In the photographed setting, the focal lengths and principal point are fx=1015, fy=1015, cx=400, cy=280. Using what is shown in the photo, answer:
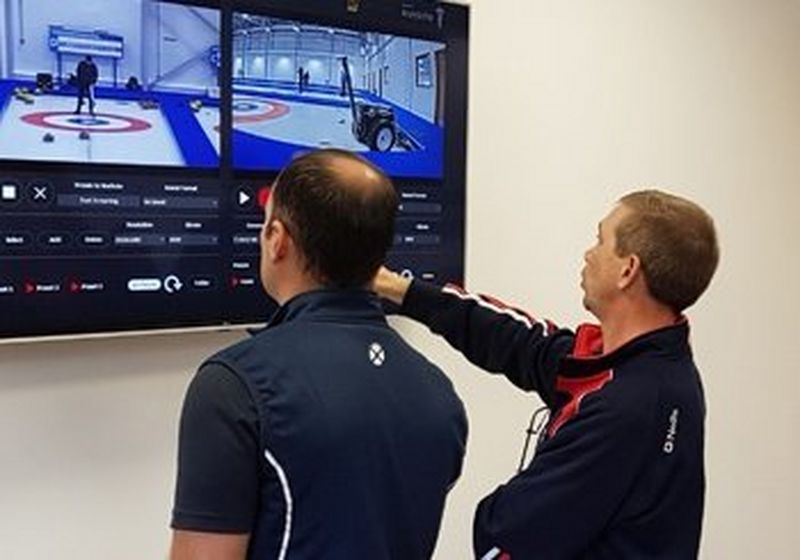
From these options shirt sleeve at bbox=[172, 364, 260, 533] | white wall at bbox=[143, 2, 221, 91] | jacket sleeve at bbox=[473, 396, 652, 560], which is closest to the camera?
shirt sleeve at bbox=[172, 364, 260, 533]

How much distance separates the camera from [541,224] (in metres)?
3.02

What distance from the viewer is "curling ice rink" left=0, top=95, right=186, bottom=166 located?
74.7 inches

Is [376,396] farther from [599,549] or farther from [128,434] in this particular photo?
[128,434]

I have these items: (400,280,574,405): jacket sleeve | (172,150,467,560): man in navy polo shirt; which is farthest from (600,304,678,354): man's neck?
(172,150,467,560): man in navy polo shirt

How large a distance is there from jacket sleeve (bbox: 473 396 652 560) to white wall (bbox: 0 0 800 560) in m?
0.84

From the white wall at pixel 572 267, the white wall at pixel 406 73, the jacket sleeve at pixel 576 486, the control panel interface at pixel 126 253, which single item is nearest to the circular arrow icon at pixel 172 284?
the control panel interface at pixel 126 253

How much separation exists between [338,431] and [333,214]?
1.04 feet

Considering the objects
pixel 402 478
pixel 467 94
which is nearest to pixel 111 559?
pixel 402 478

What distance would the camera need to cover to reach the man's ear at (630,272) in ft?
6.36

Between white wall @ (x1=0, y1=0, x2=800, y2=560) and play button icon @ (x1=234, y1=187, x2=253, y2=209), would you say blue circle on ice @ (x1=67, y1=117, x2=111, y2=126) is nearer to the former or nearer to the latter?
play button icon @ (x1=234, y1=187, x2=253, y2=209)

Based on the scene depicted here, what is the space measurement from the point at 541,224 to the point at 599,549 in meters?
1.31

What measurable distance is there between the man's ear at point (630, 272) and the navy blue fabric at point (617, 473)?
11 cm

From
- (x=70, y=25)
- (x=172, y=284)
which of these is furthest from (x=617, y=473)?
(x=70, y=25)

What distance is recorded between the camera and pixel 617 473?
1825mm
